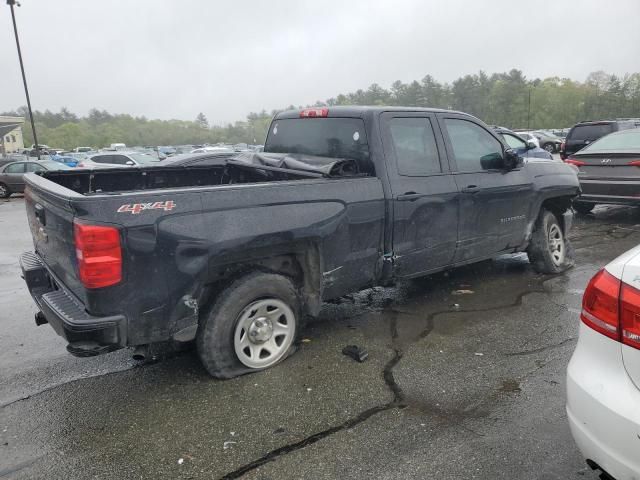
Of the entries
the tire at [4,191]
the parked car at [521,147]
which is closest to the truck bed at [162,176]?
the parked car at [521,147]

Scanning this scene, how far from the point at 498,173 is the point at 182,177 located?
3.28 metres

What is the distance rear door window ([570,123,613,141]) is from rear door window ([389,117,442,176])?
40.7 ft

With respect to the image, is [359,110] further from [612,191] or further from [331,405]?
[612,191]

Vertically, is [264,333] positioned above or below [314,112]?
below

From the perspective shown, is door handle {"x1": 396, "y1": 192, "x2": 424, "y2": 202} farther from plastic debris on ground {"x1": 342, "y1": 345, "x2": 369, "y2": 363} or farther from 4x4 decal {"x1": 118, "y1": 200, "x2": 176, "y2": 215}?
4x4 decal {"x1": 118, "y1": 200, "x2": 176, "y2": 215}

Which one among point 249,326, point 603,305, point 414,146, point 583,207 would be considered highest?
point 414,146

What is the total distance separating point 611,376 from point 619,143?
27.6ft

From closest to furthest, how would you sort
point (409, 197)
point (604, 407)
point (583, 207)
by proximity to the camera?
1. point (604, 407)
2. point (409, 197)
3. point (583, 207)

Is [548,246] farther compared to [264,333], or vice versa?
[548,246]

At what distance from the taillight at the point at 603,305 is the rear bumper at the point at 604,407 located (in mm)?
39

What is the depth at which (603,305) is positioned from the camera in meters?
2.01

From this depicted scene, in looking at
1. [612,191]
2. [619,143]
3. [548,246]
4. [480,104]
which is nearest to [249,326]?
[548,246]

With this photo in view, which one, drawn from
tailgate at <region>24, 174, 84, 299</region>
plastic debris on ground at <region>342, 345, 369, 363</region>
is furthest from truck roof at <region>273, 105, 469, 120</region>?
tailgate at <region>24, 174, 84, 299</region>

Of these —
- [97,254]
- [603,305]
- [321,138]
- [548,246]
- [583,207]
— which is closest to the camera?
[603,305]
